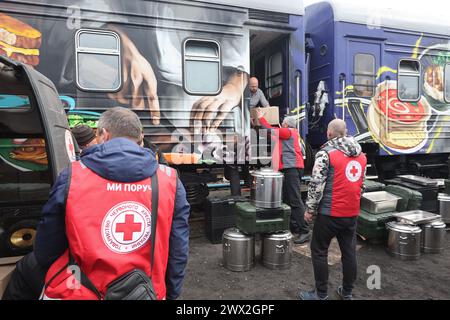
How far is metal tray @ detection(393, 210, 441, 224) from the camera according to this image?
432 cm

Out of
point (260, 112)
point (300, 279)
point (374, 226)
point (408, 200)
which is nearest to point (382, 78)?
point (408, 200)

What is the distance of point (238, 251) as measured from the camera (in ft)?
12.5

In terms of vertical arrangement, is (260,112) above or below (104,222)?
above

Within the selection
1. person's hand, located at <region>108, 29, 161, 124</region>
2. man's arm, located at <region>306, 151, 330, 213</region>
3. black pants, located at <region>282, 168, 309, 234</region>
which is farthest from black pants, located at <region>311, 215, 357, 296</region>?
person's hand, located at <region>108, 29, 161, 124</region>

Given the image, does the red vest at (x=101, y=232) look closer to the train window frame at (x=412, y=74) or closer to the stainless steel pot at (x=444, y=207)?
the stainless steel pot at (x=444, y=207)

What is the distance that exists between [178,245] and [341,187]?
1853 mm

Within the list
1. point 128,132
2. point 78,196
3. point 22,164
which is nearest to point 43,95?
point 128,132

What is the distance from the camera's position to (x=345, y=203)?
2.94 meters

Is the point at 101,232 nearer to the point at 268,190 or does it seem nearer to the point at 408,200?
the point at 268,190

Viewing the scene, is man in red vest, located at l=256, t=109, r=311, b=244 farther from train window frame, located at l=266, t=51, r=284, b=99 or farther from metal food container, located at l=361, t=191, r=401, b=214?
train window frame, located at l=266, t=51, r=284, b=99

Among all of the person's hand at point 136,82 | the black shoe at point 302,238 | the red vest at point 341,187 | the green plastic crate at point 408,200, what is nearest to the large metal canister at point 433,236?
the green plastic crate at point 408,200

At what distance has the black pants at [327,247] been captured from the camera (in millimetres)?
3010

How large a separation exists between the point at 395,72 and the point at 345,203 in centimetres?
424

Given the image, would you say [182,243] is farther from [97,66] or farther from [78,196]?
[97,66]
